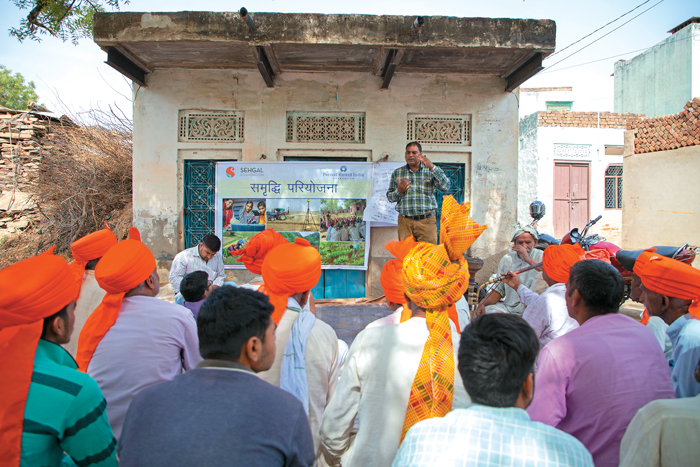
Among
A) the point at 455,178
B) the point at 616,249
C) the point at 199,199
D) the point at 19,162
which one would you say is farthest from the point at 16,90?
the point at 616,249

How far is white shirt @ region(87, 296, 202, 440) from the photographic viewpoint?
1.87 m

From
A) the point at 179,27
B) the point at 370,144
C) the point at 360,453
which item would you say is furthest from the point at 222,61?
the point at 360,453

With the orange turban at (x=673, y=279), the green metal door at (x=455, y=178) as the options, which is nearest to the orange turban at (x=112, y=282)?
the orange turban at (x=673, y=279)

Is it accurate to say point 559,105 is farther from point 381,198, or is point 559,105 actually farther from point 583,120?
point 381,198

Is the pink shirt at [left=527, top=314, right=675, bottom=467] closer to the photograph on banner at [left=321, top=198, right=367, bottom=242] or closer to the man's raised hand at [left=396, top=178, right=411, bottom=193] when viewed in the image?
the man's raised hand at [left=396, top=178, right=411, bottom=193]

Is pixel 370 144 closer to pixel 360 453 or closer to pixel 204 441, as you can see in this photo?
pixel 360 453

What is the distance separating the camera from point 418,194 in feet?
17.0

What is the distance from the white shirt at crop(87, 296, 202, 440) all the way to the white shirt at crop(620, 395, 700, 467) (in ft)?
5.77

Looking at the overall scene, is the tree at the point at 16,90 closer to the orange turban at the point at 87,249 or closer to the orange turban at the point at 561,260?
the orange turban at the point at 87,249

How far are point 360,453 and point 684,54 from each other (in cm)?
1847

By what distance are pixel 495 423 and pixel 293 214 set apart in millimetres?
5518

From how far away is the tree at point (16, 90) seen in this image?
20.8m

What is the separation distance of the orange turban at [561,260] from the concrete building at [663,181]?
32.2ft

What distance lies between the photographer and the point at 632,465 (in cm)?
123
